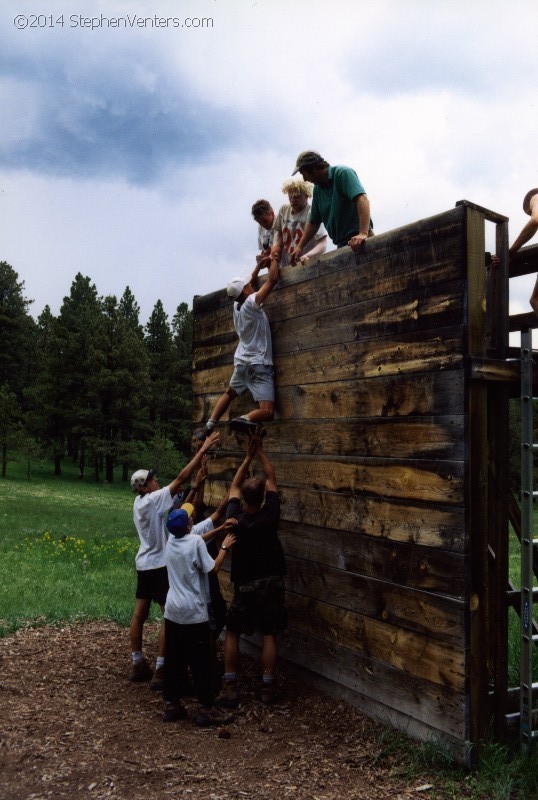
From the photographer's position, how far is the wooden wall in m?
4.86

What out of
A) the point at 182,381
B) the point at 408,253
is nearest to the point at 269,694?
the point at 408,253

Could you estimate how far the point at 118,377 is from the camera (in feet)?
161

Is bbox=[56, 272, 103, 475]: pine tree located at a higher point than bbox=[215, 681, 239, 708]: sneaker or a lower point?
higher

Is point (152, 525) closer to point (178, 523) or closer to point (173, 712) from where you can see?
point (178, 523)

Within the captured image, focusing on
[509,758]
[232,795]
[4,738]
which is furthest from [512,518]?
[4,738]

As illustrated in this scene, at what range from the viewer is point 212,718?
5879 mm

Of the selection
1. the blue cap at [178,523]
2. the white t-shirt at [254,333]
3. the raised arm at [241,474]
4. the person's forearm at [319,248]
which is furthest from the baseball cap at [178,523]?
the person's forearm at [319,248]

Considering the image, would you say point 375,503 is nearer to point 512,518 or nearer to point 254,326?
point 512,518

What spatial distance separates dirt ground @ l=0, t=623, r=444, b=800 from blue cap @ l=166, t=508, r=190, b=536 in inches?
64.4

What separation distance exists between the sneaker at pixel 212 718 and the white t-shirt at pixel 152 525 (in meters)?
1.53

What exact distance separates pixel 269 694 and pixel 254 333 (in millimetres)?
3443

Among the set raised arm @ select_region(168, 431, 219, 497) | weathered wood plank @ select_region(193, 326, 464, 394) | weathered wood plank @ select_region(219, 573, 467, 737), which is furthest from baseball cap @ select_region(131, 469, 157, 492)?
weathered wood plank @ select_region(219, 573, 467, 737)

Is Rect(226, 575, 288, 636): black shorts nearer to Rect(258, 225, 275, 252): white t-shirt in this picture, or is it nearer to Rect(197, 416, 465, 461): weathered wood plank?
Rect(197, 416, 465, 461): weathered wood plank

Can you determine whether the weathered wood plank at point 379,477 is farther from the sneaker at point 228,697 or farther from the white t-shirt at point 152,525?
the sneaker at point 228,697
